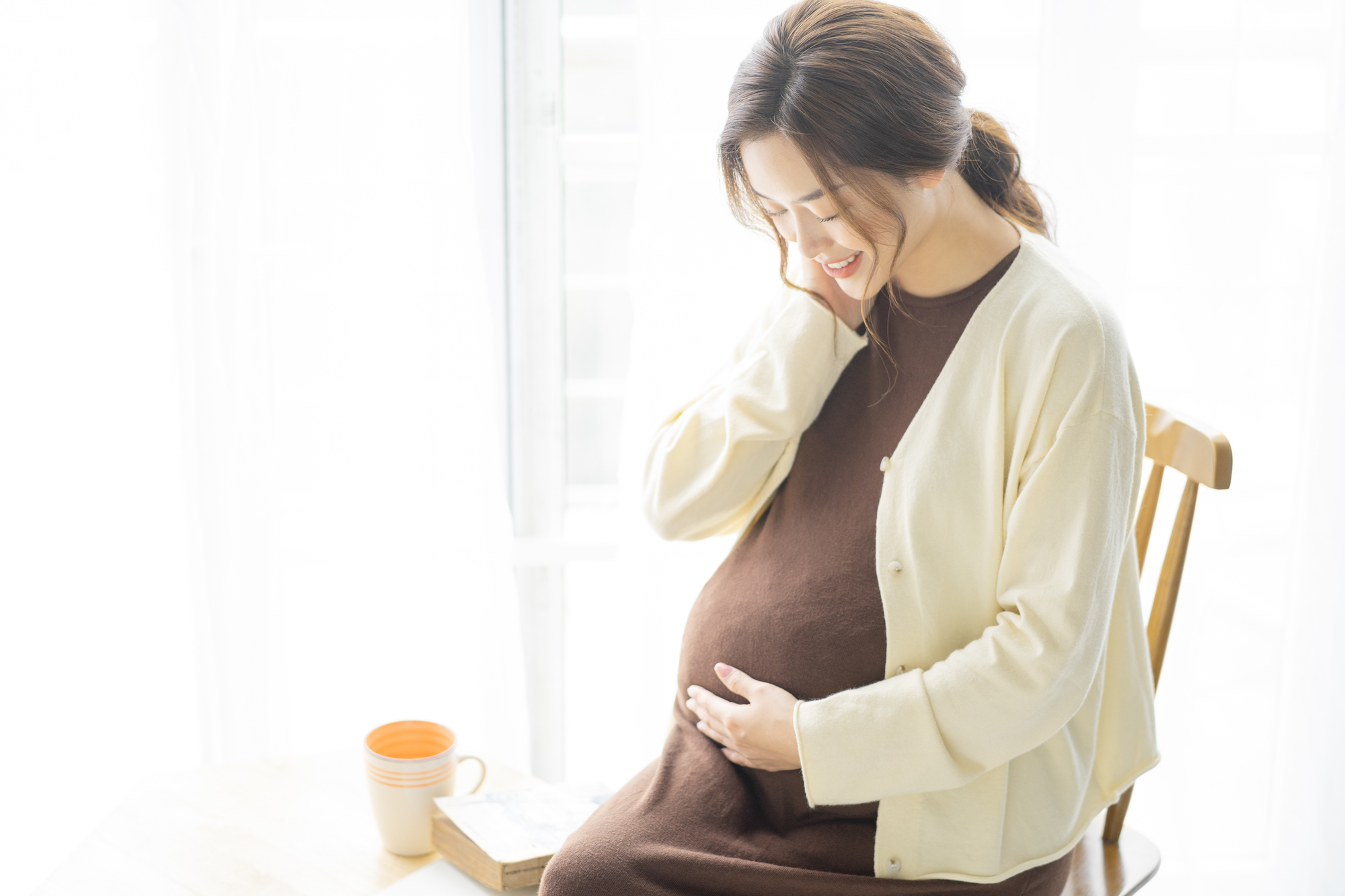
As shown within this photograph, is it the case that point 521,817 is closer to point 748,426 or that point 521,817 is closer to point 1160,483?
point 748,426

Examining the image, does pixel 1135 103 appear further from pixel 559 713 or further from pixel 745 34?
pixel 559 713

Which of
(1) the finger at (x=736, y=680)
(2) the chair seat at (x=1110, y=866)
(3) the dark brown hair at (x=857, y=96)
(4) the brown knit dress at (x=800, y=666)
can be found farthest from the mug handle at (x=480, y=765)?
(3) the dark brown hair at (x=857, y=96)

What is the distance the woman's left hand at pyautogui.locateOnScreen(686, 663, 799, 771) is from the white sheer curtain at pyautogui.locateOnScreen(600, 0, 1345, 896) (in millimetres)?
628

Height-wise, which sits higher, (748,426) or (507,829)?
(748,426)

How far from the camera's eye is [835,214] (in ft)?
2.97

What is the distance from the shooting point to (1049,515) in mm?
871

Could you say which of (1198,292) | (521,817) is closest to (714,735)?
(521,817)

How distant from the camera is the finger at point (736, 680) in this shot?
996mm

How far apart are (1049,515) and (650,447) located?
0.48 m

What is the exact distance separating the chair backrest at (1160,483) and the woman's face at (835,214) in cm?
41

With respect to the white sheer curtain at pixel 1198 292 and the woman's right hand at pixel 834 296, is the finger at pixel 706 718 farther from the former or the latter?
the white sheer curtain at pixel 1198 292

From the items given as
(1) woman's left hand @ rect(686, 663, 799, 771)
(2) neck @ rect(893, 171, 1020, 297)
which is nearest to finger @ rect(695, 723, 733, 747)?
(1) woman's left hand @ rect(686, 663, 799, 771)

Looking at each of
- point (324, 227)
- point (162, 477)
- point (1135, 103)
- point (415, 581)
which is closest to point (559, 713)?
point (415, 581)

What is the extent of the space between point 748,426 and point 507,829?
495mm
